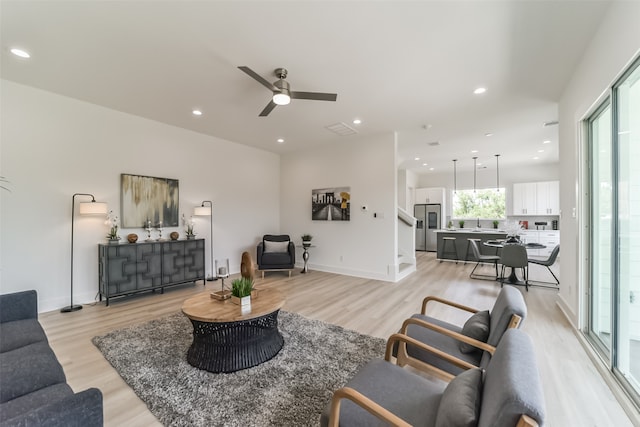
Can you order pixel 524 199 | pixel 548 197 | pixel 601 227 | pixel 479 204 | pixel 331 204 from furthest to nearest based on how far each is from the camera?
pixel 479 204
pixel 524 199
pixel 548 197
pixel 331 204
pixel 601 227

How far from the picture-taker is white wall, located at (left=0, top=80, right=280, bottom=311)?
3.30 metres

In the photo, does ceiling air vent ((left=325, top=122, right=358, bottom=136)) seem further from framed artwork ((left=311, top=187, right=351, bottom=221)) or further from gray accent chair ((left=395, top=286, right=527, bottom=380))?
gray accent chair ((left=395, top=286, right=527, bottom=380))

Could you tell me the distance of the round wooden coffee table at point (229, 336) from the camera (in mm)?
2217

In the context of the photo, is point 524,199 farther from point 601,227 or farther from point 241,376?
point 241,376

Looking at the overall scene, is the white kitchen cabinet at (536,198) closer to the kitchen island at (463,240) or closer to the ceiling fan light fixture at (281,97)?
the kitchen island at (463,240)

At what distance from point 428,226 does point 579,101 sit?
22.3 ft

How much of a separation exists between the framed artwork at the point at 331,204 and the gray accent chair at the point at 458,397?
14.1 feet

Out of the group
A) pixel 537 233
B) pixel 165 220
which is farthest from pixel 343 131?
pixel 537 233

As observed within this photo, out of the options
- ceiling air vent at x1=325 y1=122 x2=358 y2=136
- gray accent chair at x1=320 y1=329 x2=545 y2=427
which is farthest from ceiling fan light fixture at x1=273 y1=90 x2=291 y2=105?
gray accent chair at x1=320 y1=329 x2=545 y2=427

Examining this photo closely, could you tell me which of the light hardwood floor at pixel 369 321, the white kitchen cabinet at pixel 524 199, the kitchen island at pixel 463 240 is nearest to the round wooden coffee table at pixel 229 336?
the light hardwood floor at pixel 369 321

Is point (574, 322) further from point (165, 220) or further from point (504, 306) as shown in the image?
point (165, 220)

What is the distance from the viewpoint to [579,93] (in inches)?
114

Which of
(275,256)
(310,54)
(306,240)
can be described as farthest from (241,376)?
(306,240)

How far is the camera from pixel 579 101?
2.89 meters
